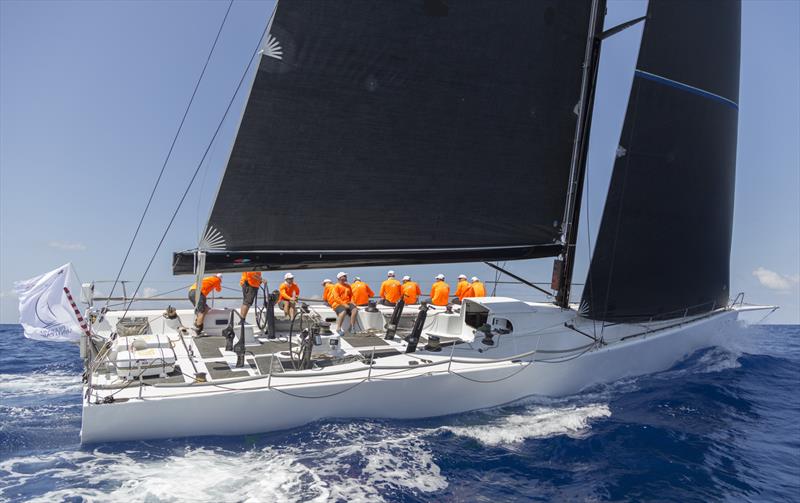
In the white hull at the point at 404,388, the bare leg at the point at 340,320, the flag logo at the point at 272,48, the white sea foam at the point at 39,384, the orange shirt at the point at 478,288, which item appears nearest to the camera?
the white hull at the point at 404,388

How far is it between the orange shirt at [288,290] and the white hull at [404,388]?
103 inches

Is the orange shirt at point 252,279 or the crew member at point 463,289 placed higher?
the orange shirt at point 252,279

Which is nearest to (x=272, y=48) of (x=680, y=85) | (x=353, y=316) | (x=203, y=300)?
(x=203, y=300)

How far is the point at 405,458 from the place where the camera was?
585 cm

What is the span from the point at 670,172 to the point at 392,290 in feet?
18.8

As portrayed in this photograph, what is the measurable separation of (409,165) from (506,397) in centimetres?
379

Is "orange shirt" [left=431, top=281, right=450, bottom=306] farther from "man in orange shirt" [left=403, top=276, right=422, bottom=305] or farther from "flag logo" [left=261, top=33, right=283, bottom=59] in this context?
"flag logo" [left=261, top=33, right=283, bottom=59]

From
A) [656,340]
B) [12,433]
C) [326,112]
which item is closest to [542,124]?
[326,112]

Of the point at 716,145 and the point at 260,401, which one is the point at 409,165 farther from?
the point at 716,145

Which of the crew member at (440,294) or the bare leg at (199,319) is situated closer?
the bare leg at (199,319)

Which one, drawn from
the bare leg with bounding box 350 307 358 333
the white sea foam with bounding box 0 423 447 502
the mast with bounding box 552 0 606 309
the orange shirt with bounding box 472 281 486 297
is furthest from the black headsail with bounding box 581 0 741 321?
the white sea foam with bounding box 0 423 447 502

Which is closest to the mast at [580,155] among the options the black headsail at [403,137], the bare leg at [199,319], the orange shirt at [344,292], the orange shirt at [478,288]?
the black headsail at [403,137]

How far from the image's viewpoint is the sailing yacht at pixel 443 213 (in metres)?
6.55

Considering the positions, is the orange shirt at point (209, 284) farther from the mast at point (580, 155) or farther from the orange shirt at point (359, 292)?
the mast at point (580, 155)
